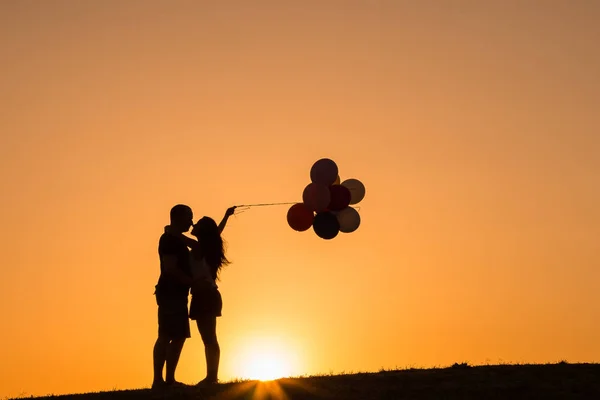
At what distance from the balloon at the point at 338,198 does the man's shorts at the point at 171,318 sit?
3.58m

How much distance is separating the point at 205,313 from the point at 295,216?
3043 mm

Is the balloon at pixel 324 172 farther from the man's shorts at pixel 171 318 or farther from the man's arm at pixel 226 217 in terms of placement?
the man's shorts at pixel 171 318

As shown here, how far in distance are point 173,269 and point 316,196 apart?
3.36 metres

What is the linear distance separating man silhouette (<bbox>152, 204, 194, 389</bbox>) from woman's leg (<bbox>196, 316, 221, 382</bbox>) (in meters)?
0.22

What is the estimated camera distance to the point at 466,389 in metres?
12.3

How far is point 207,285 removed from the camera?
501 inches

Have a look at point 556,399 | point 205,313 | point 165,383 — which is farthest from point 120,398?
point 556,399

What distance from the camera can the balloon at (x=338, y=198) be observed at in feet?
50.2

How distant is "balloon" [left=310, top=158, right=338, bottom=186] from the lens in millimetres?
15289

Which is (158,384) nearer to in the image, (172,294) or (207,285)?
(172,294)

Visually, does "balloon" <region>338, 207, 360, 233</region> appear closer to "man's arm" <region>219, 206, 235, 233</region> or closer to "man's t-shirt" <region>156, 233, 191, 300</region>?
"man's arm" <region>219, 206, 235, 233</region>

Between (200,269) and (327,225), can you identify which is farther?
(327,225)

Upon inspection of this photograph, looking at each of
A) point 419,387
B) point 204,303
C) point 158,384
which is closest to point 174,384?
point 158,384

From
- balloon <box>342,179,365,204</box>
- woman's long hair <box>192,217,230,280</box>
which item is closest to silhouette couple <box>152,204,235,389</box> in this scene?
woman's long hair <box>192,217,230,280</box>
